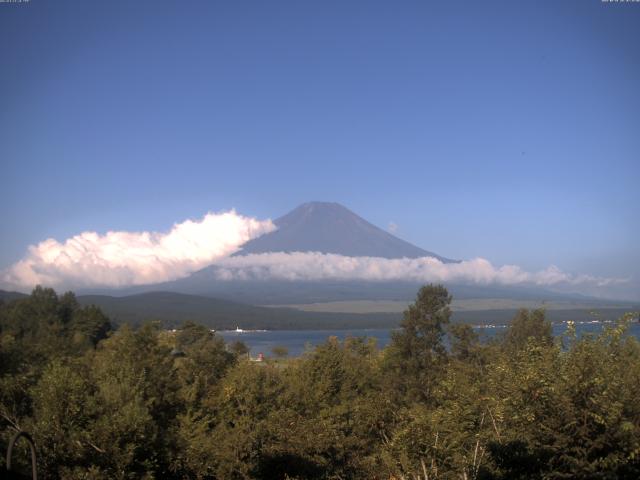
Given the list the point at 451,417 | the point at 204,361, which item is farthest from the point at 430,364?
the point at 451,417

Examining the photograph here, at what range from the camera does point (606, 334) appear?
11867 millimetres

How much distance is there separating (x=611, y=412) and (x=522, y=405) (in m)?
1.60

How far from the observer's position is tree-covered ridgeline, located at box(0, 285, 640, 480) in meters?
10.2

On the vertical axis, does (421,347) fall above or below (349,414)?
above

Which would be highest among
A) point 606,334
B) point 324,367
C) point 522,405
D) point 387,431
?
point 606,334

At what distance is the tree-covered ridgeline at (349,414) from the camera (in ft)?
33.6

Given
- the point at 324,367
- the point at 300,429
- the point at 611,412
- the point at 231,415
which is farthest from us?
the point at 324,367

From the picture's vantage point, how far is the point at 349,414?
23844 millimetres

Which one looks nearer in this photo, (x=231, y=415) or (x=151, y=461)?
(x=151, y=461)

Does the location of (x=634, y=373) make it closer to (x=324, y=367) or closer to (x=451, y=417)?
(x=451, y=417)

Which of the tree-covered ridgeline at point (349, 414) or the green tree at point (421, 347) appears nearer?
the tree-covered ridgeline at point (349, 414)

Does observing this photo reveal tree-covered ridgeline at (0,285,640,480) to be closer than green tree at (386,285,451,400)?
Yes

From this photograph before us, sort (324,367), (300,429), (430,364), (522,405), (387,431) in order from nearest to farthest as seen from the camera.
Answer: (522,405)
(300,429)
(387,431)
(324,367)
(430,364)

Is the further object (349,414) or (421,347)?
(421,347)
